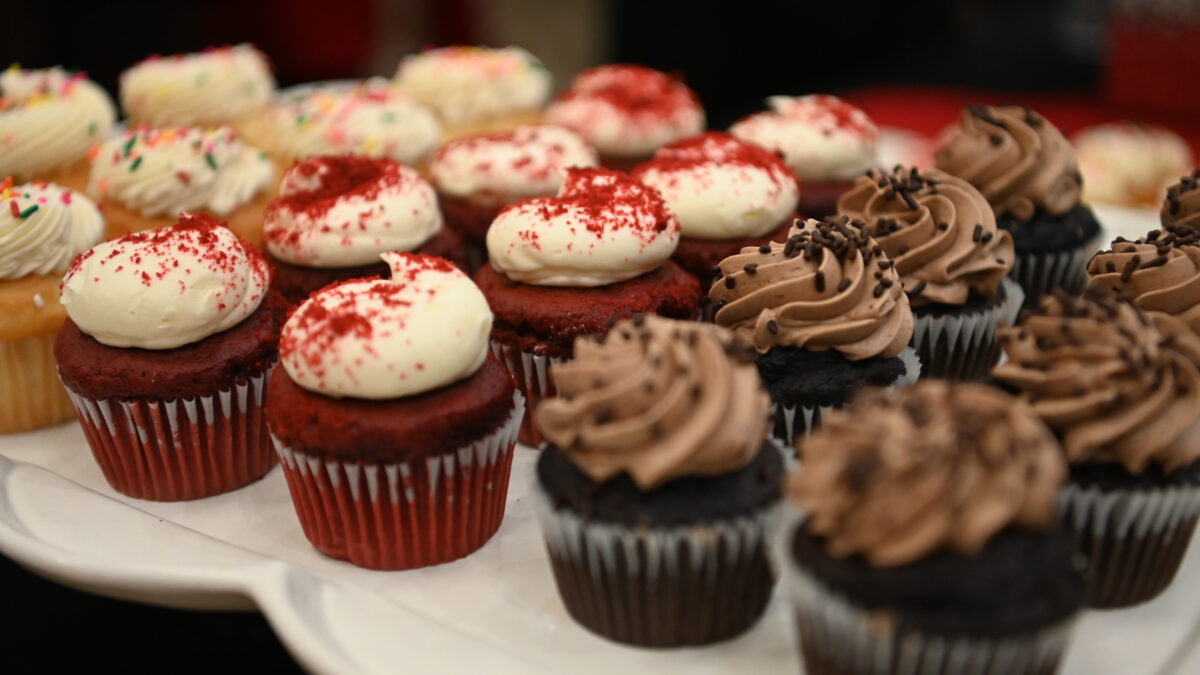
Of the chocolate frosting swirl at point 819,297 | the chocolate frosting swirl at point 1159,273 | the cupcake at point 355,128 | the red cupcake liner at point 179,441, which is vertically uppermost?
the chocolate frosting swirl at point 1159,273

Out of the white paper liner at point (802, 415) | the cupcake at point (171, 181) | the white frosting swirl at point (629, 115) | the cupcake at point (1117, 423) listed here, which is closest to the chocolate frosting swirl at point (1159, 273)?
the cupcake at point (1117, 423)

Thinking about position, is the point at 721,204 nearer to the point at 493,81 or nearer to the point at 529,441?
the point at 529,441

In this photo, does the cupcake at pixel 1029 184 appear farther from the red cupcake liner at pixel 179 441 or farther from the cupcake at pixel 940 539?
the red cupcake liner at pixel 179 441

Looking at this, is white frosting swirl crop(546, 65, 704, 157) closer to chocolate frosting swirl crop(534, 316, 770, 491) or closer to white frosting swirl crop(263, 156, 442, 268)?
white frosting swirl crop(263, 156, 442, 268)

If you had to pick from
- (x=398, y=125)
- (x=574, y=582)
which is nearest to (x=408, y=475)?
(x=574, y=582)

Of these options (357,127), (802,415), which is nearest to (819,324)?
(802,415)

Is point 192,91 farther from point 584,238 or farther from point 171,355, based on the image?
point 584,238
